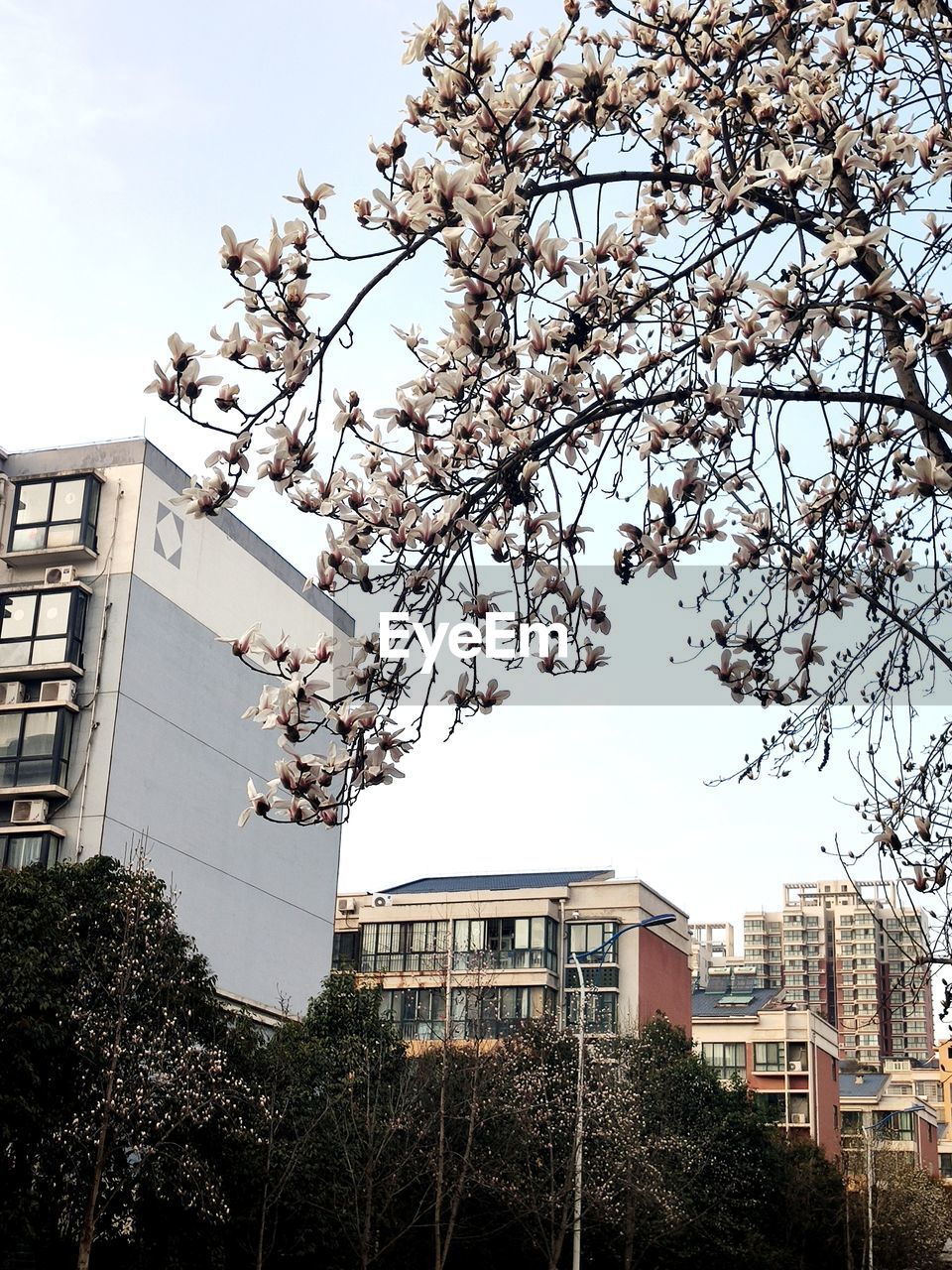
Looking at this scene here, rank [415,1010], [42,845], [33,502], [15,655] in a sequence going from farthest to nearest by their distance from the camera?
[415,1010], [33,502], [15,655], [42,845]

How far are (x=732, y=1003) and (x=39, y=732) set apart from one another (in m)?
50.7

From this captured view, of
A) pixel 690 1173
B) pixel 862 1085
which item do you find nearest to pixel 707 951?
pixel 862 1085

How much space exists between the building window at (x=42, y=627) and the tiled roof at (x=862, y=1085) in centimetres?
6876

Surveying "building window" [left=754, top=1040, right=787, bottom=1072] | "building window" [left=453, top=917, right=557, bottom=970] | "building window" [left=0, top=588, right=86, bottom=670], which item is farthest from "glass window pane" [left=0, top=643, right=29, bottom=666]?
"building window" [left=754, top=1040, right=787, bottom=1072]

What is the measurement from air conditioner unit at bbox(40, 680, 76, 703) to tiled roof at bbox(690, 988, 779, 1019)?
156 feet

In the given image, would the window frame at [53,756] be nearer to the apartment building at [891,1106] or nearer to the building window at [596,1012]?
the building window at [596,1012]

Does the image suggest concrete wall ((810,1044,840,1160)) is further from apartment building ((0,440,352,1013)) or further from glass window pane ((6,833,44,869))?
→ glass window pane ((6,833,44,869))

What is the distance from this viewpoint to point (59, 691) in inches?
1457

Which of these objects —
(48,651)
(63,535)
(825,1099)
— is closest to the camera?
(48,651)

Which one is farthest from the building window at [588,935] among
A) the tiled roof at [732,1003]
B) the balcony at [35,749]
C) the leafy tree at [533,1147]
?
the balcony at [35,749]

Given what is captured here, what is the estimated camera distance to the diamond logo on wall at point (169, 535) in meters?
39.6

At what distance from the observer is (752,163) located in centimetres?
530

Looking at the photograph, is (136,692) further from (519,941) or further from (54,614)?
(519,941)

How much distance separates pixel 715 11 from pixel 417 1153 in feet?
84.1
